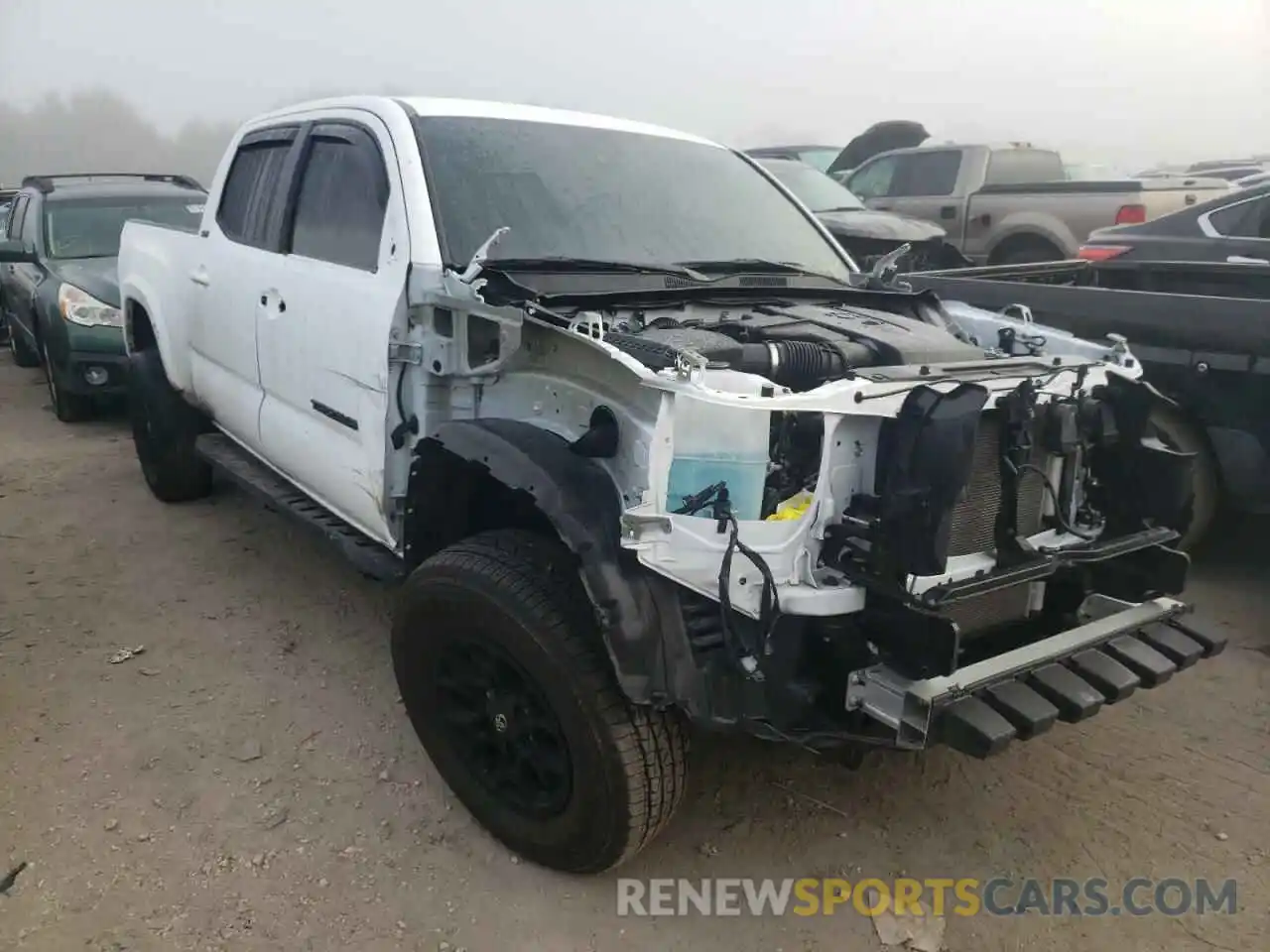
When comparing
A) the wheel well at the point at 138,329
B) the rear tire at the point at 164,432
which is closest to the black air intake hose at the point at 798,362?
the rear tire at the point at 164,432

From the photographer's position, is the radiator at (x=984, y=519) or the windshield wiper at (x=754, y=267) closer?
the radiator at (x=984, y=519)

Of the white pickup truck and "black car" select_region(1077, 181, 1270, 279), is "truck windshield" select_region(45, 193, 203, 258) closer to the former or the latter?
the white pickup truck

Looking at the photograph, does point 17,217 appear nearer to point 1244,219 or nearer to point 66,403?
point 66,403

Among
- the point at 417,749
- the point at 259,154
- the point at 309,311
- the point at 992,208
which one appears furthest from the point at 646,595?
the point at 992,208

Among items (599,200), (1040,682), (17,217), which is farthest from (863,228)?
(17,217)

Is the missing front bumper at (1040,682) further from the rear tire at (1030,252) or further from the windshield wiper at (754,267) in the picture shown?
the rear tire at (1030,252)

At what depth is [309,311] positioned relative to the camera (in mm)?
3562

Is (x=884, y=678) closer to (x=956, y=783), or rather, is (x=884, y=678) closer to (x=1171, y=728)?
(x=956, y=783)

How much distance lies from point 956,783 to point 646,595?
145 cm

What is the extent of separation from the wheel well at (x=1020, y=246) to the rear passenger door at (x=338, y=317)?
7867mm

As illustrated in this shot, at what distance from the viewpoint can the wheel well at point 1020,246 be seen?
31.7 feet

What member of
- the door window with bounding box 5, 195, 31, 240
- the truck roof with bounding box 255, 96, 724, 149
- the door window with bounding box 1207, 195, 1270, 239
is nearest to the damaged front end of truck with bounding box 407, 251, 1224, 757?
the truck roof with bounding box 255, 96, 724, 149

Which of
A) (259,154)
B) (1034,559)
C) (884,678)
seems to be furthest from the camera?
(259,154)

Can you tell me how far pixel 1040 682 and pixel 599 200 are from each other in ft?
7.07
